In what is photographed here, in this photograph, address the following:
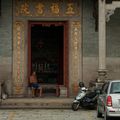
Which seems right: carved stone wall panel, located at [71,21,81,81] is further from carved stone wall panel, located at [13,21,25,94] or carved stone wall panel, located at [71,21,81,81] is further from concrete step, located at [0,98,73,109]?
concrete step, located at [0,98,73,109]

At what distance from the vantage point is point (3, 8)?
1189 inches

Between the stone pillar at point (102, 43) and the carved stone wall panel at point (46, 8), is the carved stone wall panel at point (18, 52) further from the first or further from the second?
the stone pillar at point (102, 43)

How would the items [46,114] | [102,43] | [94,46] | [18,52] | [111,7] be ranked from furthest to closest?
[94,46]
[18,52]
[111,7]
[102,43]
[46,114]

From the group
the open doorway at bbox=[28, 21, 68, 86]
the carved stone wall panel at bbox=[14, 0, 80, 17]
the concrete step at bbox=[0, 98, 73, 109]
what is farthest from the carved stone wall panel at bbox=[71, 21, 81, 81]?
the concrete step at bbox=[0, 98, 73, 109]

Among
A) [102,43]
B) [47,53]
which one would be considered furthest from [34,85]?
[102,43]

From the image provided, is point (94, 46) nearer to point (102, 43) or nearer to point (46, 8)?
point (102, 43)

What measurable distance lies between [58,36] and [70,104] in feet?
28.2

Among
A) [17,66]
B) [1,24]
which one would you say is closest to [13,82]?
[17,66]

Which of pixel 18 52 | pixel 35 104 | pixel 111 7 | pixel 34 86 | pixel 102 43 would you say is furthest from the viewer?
pixel 18 52

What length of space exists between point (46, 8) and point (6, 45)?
3.08 meters

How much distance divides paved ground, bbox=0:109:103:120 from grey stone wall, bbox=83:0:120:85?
5.61m

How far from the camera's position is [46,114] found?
22.8 meters

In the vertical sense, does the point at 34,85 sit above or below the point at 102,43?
below

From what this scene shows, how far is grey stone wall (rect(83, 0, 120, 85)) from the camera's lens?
30.4 m
